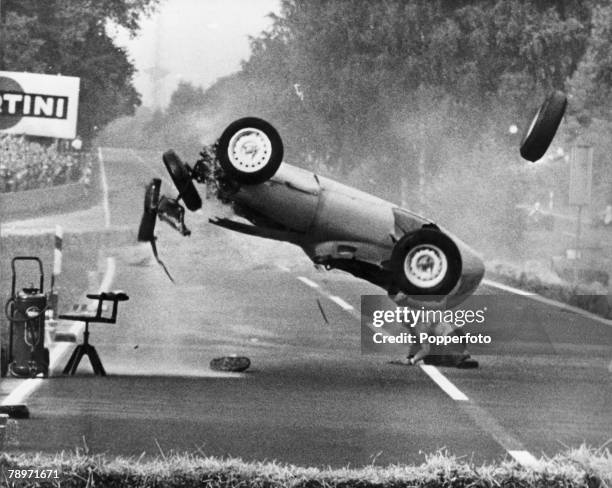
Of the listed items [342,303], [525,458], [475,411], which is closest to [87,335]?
[342,303]

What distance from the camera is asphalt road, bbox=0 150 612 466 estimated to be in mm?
12344

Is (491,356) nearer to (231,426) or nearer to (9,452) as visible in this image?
(231,426)

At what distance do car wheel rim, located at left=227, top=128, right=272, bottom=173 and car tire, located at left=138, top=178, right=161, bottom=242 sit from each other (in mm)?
453

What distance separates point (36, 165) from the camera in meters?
12.2

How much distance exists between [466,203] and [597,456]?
141 cm

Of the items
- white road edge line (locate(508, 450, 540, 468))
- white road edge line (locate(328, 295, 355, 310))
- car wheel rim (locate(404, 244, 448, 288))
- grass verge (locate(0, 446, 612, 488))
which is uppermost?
car wheel rim (locate(404, 244, 448, 288))

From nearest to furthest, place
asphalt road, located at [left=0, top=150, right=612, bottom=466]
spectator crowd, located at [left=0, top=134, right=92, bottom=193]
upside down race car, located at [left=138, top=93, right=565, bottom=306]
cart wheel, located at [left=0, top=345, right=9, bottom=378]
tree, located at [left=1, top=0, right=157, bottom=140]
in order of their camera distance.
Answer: upside down race car, located at [left=138, top=93, right=565, bottom=306] → spectator crowd, located at [left=0, top=134, right=92, bottom=193] → tree, located at [left=1, top=0, right=157, bottom=140] → asphalt road, located at [left=0, top=150, right=612, bottom=466] → cart wheel, located at [left=0, top=345, right=9, bottom=378]

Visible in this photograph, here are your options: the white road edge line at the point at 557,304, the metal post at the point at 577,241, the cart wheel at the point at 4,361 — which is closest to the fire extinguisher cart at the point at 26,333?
the cart wheel at the point at 4,361

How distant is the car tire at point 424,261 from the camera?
12.1 metres

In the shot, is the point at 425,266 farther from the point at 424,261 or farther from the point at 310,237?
the point at 310,237

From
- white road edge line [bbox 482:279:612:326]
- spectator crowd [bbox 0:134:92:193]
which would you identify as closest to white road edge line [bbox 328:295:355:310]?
white road edge line [bbox 482:279:612:326]

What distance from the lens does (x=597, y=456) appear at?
1227 centimetres

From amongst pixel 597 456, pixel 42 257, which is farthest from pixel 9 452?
pixel 597 456

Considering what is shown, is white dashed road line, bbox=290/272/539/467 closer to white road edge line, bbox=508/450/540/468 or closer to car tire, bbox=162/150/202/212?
white road edge line, bbox=508/450/540/468
